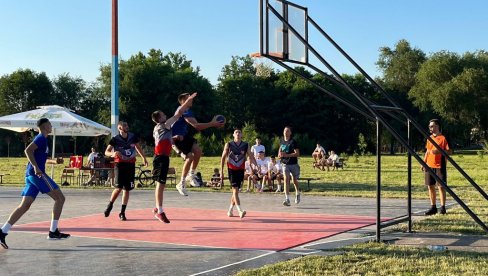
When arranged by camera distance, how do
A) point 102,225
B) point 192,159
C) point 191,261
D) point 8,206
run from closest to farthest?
point 191,261
point 102,225
point 192,159
point 8,206

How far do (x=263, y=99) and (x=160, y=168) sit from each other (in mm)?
69104

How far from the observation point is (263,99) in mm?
79562

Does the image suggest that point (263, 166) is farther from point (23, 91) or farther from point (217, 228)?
point (23, 91)

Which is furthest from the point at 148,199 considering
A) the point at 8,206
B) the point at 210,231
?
the point at 210,231

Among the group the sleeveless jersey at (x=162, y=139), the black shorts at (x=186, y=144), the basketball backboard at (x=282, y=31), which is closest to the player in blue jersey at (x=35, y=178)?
the sleeveless jersey at (x=162, y=139)

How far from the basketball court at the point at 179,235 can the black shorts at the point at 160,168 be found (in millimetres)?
908

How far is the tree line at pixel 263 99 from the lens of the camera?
71375 millimetres

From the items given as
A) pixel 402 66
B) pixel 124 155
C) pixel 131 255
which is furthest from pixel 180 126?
pixel 402 66

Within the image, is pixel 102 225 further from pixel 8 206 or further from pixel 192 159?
pixel 8 206

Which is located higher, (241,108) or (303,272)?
A: (241,108)

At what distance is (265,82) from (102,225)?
70.4m

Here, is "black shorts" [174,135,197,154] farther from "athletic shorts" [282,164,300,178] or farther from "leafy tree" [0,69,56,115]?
"leafy tree" [0,69,56,115]

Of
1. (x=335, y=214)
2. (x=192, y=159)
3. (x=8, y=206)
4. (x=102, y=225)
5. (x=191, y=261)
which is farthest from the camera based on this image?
(x=8, y=206)

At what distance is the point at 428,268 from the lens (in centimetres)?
686
